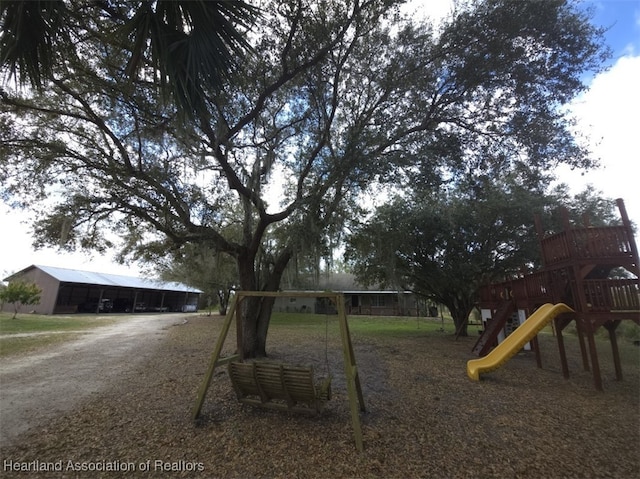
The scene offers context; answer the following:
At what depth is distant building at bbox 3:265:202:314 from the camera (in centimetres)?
2227

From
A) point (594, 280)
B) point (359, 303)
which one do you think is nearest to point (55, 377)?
point (594, 280)

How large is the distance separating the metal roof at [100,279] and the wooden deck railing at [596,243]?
22.8m

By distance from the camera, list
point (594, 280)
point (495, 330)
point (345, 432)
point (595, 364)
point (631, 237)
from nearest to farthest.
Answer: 1. point (345, 432)
2. point (595, 364)
3. point (631, 237)
4. point (594, 280)
5. point (495, 330)

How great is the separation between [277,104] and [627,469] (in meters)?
8.25

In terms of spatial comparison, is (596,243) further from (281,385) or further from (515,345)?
(281,385)

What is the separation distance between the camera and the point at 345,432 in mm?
3410

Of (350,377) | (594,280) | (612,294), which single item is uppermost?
(594,280)

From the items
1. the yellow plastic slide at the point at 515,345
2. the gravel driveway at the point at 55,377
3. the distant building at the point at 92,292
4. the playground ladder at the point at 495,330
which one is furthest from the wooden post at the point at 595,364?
the distant building at the point at 92,292

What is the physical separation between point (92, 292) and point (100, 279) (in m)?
3.23

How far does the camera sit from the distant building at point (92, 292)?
2227cm

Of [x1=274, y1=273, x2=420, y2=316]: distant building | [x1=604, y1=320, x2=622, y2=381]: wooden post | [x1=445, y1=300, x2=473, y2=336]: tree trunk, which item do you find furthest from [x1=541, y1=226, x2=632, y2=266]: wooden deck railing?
[x1=274, y1=273, x2=420, y2=316]: distant building

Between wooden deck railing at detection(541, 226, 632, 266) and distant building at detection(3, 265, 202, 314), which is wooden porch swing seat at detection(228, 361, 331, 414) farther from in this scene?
distant building at detection(3, 265, 202, 314)

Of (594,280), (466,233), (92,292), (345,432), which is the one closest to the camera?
(345,432)

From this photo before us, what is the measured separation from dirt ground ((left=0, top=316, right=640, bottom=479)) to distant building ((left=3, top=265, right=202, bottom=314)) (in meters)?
20.5
